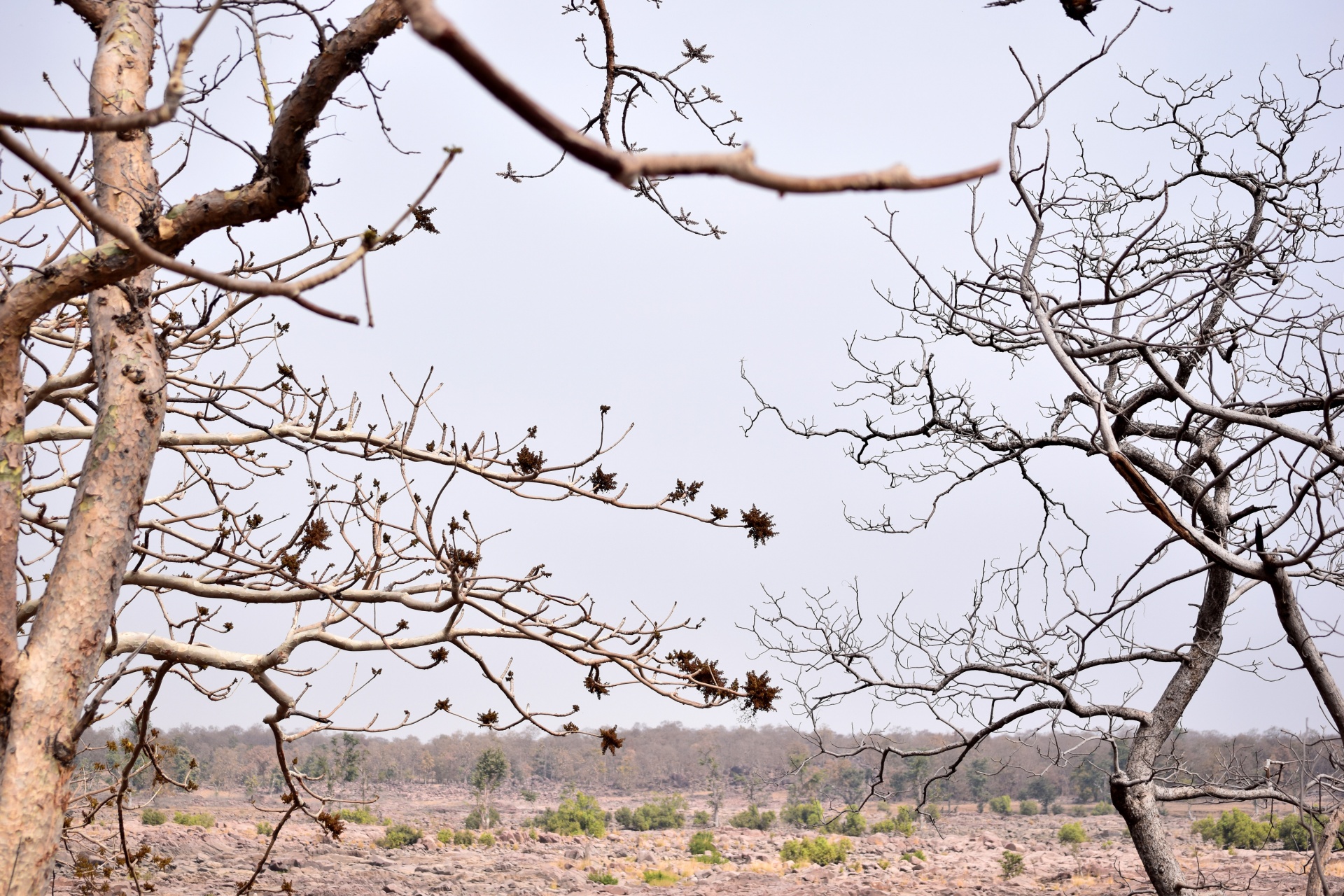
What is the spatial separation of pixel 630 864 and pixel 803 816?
1078 cm

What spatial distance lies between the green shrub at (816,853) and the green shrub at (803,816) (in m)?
7.39

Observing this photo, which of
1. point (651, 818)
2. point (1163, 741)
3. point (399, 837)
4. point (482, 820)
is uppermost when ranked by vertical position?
point (1163, 741)

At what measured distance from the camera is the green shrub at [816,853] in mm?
18125

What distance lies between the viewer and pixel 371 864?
15305 mm

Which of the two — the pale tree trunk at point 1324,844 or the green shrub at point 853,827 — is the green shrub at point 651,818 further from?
the pale tree trunk at point 1324,844

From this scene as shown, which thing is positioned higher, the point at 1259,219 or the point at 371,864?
the point at 1259,219

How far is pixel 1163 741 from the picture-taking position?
534 centimetres

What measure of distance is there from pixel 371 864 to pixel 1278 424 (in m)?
16.0

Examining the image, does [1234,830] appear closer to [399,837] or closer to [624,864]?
[624,864]

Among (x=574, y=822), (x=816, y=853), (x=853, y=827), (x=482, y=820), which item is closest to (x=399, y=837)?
(x=482, y=820)

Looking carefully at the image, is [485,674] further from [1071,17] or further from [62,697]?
[1071,17]

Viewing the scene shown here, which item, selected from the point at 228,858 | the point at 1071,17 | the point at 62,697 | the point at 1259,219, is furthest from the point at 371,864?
the point at 1071,17

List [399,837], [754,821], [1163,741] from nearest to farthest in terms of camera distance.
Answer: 1. [1163,741]
2. [399,837]
3. [754,821]

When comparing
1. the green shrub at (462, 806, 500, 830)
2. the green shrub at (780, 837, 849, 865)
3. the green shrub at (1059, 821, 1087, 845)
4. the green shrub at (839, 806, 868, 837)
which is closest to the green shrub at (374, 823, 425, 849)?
the green shrub at (462, 806, 500, 830)
